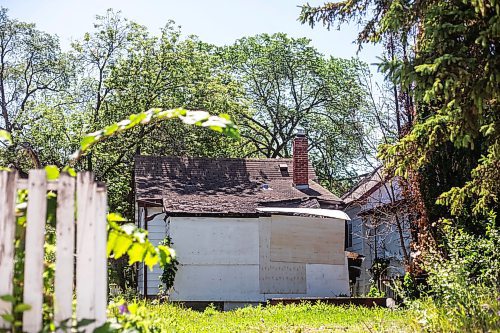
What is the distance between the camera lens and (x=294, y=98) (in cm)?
3947

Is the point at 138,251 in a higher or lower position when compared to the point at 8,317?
higher

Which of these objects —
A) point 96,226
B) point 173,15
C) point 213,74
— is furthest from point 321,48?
point 96,226

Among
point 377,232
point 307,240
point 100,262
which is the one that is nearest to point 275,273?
point 307,240

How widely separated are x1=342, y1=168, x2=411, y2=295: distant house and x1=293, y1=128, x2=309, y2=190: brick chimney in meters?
1.86

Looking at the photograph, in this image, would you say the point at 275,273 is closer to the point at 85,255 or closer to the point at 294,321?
the point at 294,321

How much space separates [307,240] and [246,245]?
204 centimetres

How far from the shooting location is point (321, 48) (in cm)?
4053

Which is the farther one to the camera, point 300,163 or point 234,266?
point 300,163

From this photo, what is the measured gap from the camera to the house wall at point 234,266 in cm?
1978

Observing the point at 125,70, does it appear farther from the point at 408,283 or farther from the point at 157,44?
the point at 408,283

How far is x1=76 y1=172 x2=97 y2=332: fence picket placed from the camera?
3.41m

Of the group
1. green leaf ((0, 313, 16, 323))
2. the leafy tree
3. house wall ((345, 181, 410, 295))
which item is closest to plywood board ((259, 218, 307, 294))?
house wall ((345, 181, 410, 295))

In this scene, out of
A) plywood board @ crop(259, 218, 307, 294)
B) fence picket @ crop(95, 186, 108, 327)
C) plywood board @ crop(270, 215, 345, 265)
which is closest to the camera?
fence picket @ crop(95, 186, 108, 327)

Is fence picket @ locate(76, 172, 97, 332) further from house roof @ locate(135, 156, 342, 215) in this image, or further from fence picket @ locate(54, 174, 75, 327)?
house roof @ locate(135, 156, 342, 215)
